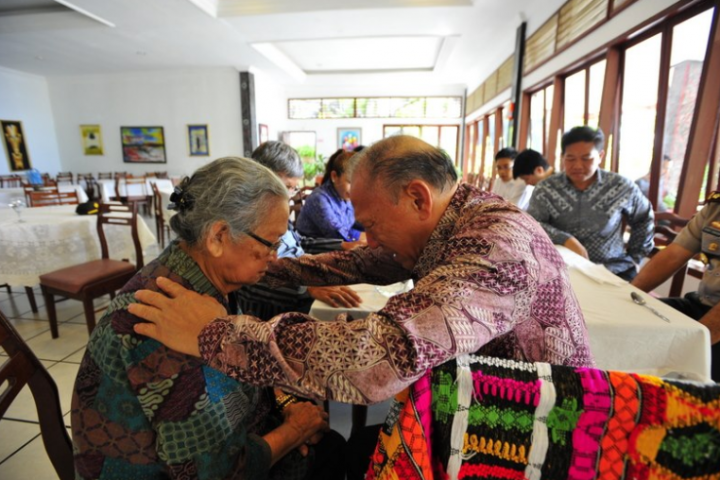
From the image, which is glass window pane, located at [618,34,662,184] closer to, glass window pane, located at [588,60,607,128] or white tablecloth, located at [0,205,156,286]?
glass window pane, located at [588,60,607,128]

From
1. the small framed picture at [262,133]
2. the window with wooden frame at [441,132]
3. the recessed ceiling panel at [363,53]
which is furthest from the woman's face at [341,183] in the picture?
the window with wooden frame at [441,132]

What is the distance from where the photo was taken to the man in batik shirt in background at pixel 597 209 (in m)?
2.29

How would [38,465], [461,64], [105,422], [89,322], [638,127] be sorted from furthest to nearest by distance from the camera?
[461,64] → [638,127] → [89,322] → [38,465] → [105,422]

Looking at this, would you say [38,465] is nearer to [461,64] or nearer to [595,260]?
[595,260]

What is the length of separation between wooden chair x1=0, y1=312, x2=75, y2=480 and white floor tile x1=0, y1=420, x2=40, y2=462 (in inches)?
40.2

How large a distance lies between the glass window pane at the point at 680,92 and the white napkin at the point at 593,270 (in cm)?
169

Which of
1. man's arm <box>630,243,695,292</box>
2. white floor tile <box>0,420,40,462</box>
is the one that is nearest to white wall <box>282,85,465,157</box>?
man's arm <box>630,243,695,292</box>

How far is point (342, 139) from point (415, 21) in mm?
6418

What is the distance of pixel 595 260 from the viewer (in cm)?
238

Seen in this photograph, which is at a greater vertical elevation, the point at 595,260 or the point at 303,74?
the point at 303,74

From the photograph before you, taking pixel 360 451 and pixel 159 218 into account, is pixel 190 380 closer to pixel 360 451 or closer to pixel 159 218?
pixel 360 451

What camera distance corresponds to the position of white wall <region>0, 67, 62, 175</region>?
8703 millimetres

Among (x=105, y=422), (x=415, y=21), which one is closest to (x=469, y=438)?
(x=105, y=422)

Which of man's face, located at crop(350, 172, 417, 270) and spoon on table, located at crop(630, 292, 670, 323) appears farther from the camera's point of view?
spoon on table, located at crop(630, 292, 670, 323)
